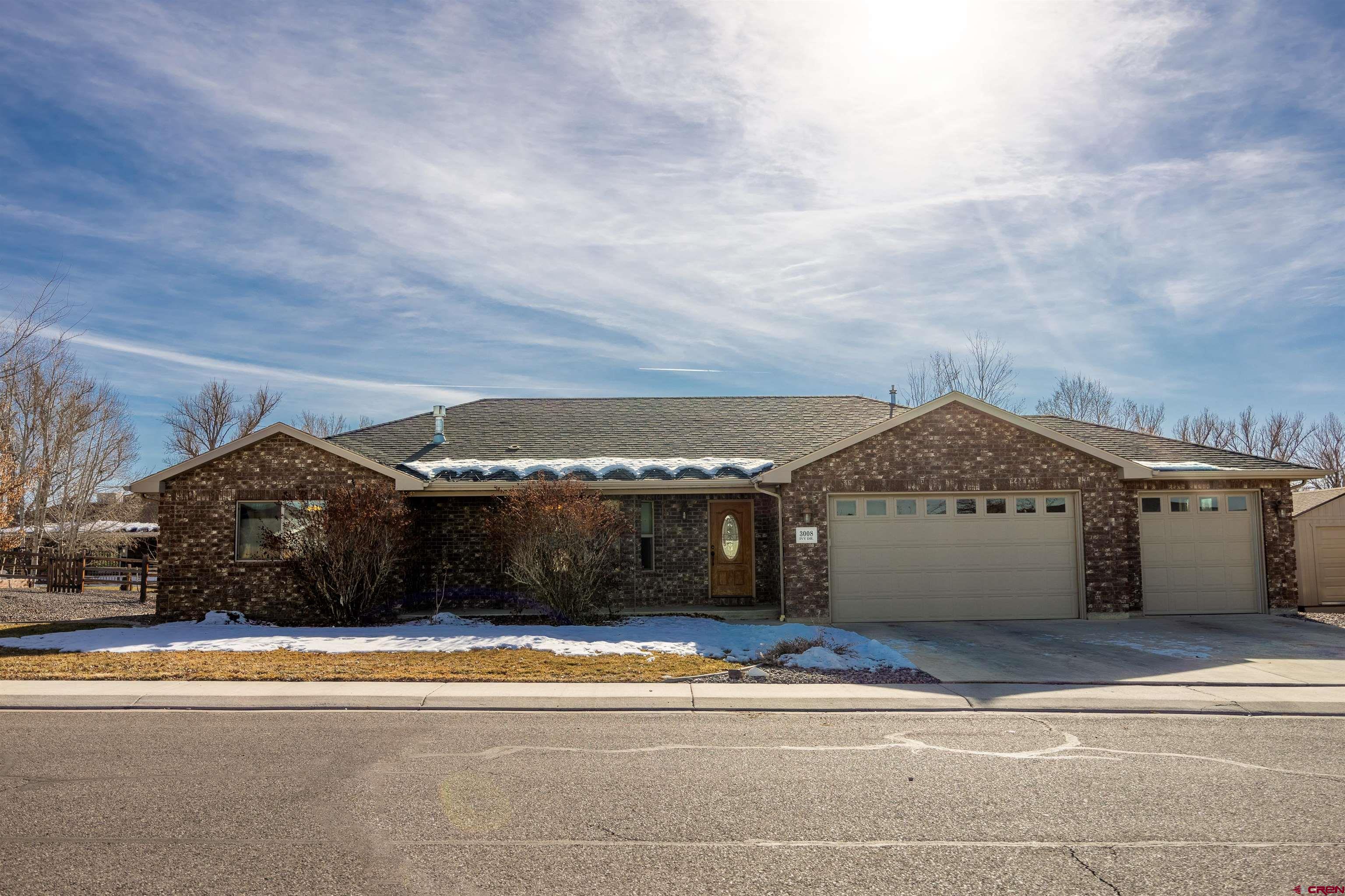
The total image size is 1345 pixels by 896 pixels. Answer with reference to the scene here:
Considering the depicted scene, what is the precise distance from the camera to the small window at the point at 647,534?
58.3 feet

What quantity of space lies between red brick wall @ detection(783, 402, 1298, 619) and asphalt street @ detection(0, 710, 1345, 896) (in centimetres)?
755

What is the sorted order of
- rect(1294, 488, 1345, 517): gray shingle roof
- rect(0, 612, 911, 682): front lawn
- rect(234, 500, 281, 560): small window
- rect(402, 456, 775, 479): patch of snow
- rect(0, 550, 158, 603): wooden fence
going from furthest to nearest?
rect(0, 550, 158, 603): wooden fence, rect(1294, 488, 1345, 517): gray shingle roof, rect(402, 456, 775, 479): patch of snow, rect(234, 500, 281, 560): small window, rect(0, 612, 911, 682): front lawn

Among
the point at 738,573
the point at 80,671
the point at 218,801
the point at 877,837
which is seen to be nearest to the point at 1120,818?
the point at 877,837

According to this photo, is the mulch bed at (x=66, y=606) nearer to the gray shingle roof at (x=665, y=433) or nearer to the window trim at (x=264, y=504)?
the window trim at (x=264, y=504)

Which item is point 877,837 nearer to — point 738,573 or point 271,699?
point 271,699

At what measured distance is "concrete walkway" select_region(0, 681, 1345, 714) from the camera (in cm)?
903

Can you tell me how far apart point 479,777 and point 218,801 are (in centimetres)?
166

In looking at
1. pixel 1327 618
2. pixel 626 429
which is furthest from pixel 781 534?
pixel 1327 618

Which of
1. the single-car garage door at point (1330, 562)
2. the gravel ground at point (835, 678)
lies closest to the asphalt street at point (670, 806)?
the gravel ground at point (835, 678)

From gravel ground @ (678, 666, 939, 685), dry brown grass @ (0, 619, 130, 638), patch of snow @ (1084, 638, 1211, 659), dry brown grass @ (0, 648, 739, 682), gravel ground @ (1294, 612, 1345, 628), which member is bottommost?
gravel ground @ (678, 666, 939, 685)

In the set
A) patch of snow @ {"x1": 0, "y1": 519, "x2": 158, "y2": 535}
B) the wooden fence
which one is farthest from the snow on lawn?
patch of snow @ {"x1": 0, "y1": 519, "x2": 158, "y2": 535}

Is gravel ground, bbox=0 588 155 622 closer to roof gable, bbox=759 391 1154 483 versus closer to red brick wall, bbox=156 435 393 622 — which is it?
red brick wall, bbox=156 435 393 622

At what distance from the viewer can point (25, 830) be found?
5.17 meters

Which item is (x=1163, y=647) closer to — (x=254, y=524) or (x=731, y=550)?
(x=731, y=550)
